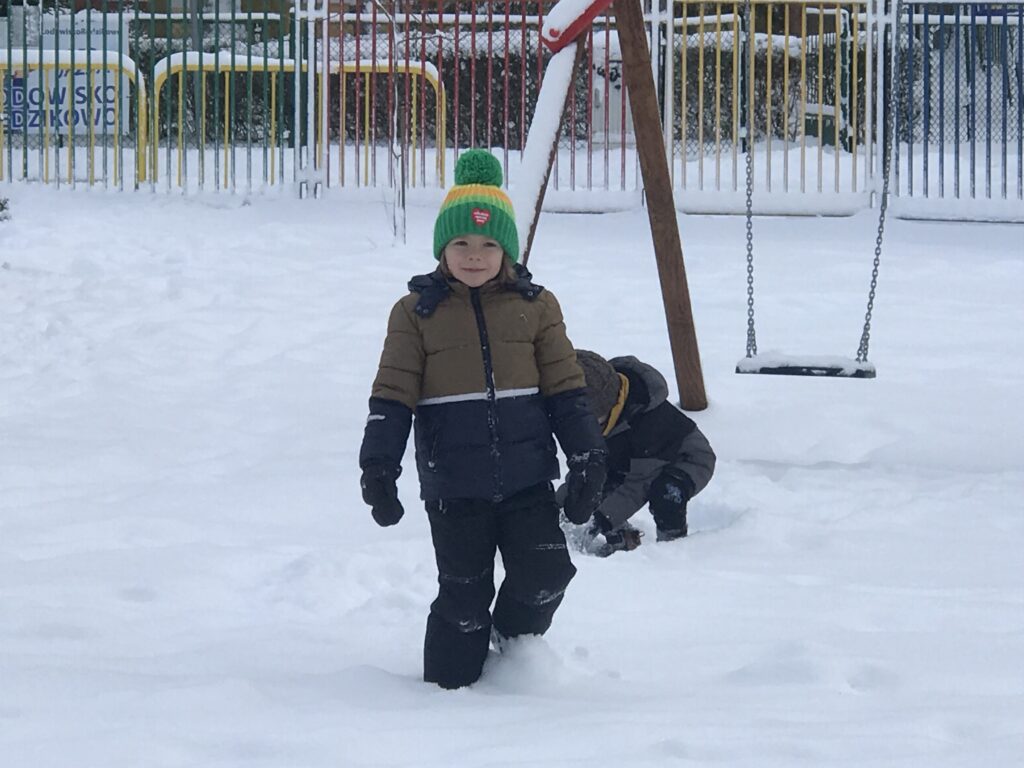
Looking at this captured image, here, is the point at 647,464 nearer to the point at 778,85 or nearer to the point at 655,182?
the point at 655,182

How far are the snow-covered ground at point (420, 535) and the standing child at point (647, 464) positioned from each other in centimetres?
15

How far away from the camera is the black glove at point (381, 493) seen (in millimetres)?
2988

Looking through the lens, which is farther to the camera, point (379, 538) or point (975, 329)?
point (975, 329)

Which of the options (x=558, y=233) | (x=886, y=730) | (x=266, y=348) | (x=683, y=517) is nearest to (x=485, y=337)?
(x=886, y=730)

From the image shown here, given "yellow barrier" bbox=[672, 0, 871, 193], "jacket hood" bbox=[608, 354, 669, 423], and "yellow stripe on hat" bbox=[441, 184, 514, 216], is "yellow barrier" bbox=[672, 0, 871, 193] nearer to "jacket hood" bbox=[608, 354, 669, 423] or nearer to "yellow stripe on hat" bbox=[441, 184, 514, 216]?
"jacket hood" bbox=[608, 354, 669, 423]

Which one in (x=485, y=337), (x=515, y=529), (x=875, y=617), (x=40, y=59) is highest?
(x=40, y=59)

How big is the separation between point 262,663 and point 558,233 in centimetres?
692

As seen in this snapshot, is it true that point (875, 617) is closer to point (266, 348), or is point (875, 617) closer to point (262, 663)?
point (262, 663)

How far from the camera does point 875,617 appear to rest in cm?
381

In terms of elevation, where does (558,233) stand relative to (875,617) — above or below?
above

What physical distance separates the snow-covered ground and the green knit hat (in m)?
0.89

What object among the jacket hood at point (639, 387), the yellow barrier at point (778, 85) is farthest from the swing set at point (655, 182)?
the yellow barrier at point (778, 85)

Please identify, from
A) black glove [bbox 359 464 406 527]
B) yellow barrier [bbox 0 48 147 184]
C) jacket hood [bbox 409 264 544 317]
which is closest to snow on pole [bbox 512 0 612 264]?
jacket hood [bbox 409 264 544 317]

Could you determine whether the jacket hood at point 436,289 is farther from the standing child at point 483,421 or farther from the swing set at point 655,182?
the swing set at point 655,182
